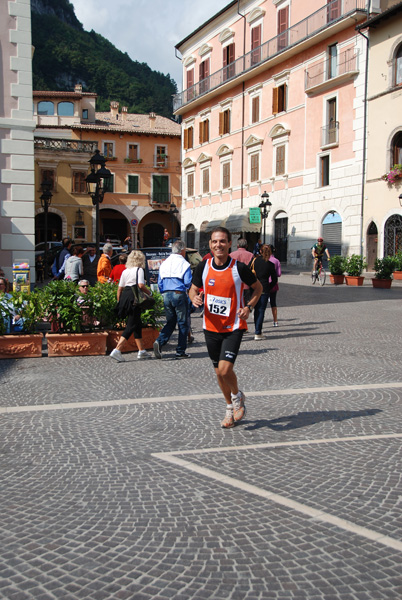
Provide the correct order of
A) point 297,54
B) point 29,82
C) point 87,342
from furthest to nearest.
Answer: point 297,54 < point 29,82 < point 87,342

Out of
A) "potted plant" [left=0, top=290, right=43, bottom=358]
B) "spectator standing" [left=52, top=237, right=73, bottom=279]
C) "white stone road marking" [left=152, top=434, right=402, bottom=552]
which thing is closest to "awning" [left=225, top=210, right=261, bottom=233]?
"spectator standing" [left=52, top=237, right=73, bottom=279]

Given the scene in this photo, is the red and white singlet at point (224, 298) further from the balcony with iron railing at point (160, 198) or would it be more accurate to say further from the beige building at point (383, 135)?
the balcony with iron railing at point (160, 198)

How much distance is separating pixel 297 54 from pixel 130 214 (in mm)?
27513

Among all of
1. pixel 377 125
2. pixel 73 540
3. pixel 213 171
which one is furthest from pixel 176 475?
pixel 213 171

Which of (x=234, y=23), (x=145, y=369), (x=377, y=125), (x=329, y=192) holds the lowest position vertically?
(x=145, y=369)

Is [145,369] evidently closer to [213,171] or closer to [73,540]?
[73,540]

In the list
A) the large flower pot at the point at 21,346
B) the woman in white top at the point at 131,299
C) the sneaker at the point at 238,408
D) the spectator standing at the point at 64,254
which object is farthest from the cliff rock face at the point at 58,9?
the sneaker at the point at 238,408

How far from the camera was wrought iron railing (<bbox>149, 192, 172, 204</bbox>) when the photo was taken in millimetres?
58312

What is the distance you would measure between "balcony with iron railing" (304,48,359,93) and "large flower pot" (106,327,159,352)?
23843 mm

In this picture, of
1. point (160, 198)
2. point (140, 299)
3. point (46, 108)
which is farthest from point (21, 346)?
point (46, 108)

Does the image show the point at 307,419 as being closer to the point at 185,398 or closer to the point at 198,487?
the point at 185,398

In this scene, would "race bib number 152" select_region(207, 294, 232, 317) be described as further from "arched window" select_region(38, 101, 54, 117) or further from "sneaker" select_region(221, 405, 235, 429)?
"arched window" select_region(38, 101, 54, 117)

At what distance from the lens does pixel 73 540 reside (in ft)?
10.7

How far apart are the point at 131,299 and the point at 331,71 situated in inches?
1037
